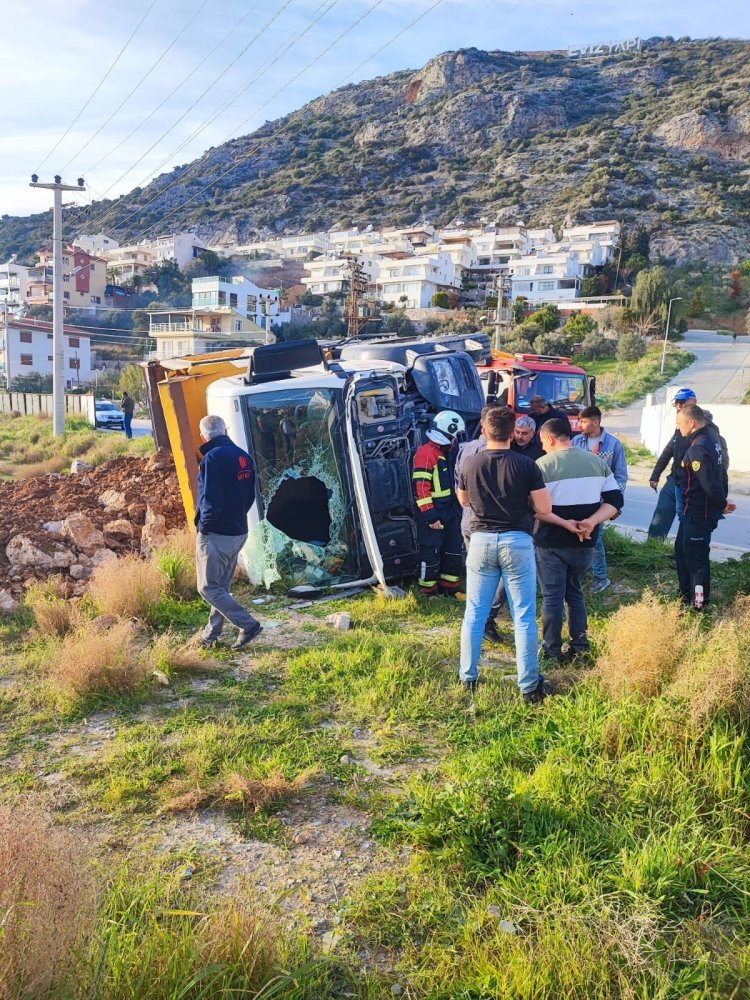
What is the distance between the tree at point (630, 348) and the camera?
1644 inches

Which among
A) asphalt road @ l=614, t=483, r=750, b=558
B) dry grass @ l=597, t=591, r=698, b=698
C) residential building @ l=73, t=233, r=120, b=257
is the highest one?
residential building @ l=73, t=233, r=120, b=257

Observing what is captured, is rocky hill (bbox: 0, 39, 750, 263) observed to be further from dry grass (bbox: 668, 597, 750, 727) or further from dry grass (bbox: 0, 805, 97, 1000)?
dry grass (bbox: 0, 805, 97, 1000)

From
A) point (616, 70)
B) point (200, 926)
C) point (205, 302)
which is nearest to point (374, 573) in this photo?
point (200, 926)

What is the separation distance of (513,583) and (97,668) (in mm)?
2813

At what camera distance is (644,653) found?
150 inches

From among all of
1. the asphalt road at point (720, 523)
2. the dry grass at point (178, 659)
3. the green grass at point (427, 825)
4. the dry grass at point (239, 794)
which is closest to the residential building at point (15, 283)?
the asphalt road at point (720, 523)

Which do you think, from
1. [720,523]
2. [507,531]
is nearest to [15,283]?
[720,523]

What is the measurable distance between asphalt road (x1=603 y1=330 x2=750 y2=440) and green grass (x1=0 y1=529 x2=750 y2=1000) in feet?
68.3

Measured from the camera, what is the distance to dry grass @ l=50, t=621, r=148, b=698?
14.6 ft

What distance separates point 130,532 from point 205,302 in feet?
201

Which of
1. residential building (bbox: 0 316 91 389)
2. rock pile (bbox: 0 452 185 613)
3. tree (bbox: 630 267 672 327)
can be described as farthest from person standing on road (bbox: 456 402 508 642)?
residential building (bbox: 0 316 91 389)

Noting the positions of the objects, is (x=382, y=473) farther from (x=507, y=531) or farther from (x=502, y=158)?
(x=502, y=158)

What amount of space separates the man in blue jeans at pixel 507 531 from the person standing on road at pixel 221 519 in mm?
1947

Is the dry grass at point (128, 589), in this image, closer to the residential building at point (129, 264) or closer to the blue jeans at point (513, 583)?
the blue jeans at point (513, 583)
